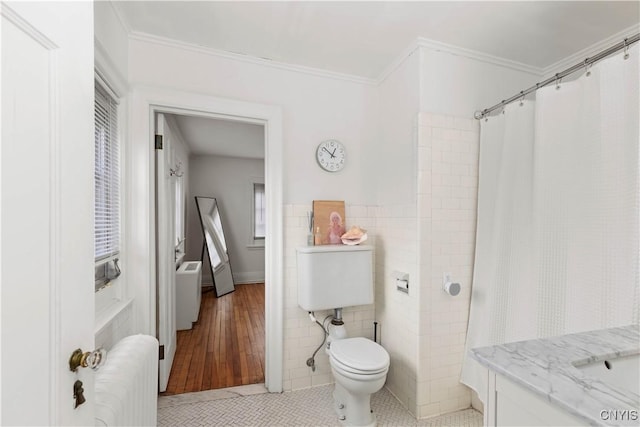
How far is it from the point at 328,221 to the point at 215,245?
3070 millimetres

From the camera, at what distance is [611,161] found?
4.12ft

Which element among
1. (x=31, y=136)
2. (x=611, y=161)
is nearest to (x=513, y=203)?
(x=611, y=161)

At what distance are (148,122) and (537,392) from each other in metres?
2.12

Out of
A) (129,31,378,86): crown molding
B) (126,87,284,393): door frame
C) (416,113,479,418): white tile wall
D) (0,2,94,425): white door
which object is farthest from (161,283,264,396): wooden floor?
(129,31,378,86): crown molding

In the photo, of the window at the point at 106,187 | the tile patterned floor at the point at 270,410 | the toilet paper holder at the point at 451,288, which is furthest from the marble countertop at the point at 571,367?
the window at the point at 106,187

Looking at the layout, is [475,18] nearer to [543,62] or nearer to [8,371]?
[543,62]

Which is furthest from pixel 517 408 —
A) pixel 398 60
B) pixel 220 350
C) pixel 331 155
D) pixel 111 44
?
pixel 220 350

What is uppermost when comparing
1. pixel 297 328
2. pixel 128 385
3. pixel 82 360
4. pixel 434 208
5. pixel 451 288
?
pixel 434 208

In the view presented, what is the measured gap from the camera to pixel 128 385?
1074mm

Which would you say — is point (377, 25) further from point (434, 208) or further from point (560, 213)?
point (560, 213)

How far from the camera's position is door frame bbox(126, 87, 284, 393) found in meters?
1.73

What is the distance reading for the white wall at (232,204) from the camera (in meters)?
4.95

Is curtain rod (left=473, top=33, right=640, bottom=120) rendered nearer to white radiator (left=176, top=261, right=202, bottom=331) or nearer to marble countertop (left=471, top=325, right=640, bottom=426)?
marble countertop (left=471, top=325, right=640, bottom=426)

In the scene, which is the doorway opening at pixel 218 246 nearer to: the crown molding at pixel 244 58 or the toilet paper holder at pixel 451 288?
the crown molding at pixel 244 58
